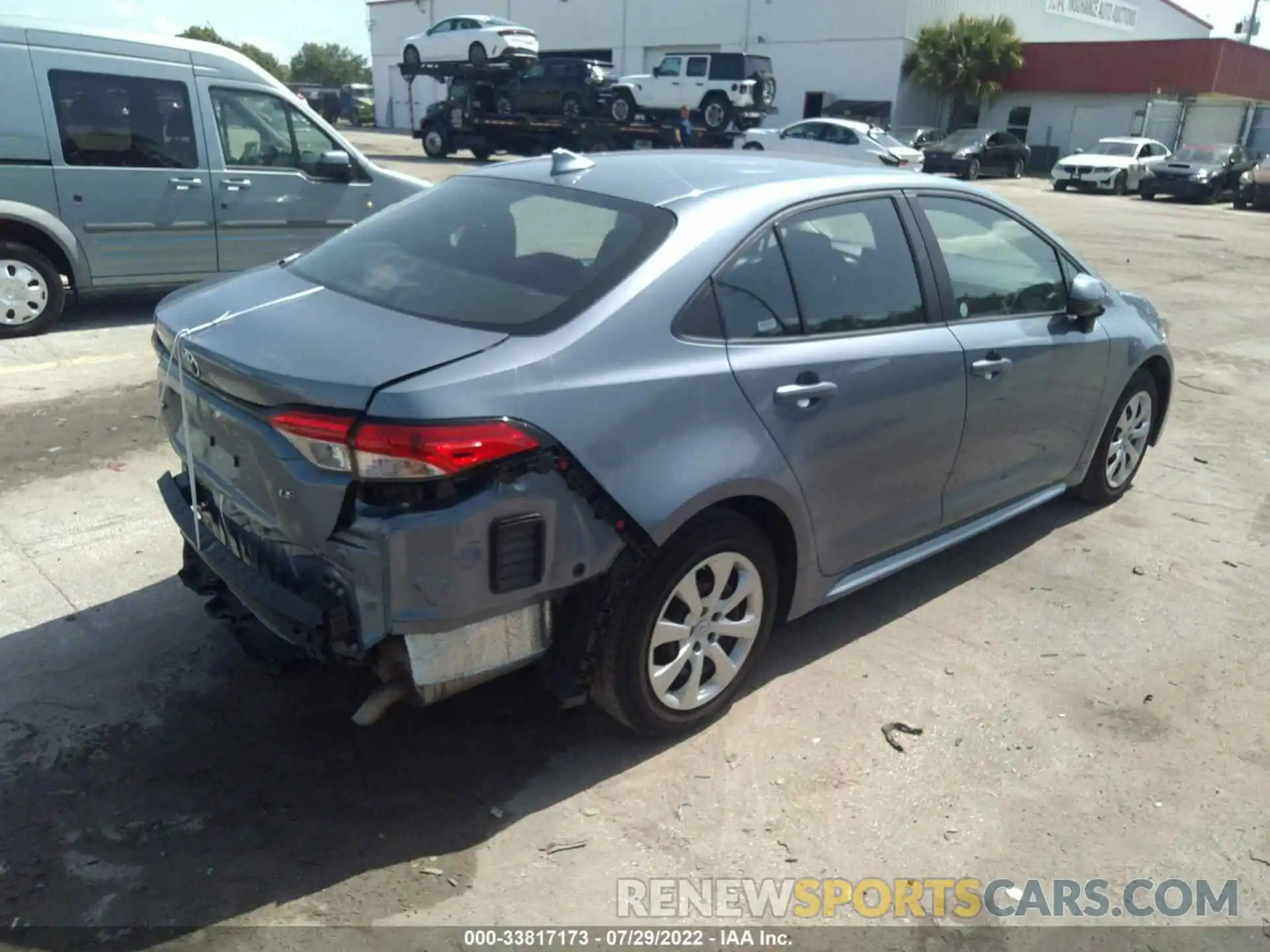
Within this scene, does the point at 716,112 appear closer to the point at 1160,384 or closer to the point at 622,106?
the point at 622,106

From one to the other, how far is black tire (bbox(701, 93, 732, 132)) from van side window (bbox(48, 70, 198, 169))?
22.3 meters

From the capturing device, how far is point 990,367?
381 cm

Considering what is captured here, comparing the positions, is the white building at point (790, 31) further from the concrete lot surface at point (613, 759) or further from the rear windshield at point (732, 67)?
the concrete lot surface at point (613, 759)

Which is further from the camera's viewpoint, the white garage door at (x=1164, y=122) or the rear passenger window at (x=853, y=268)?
the white garage door at (x=1164, y=122)

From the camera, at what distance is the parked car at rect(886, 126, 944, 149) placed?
3158 centimetres

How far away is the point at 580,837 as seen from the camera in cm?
279

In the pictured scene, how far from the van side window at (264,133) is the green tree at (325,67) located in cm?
9977

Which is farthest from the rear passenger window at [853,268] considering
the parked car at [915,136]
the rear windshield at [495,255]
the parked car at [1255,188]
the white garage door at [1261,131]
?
→ the white garage door at [1261,131]

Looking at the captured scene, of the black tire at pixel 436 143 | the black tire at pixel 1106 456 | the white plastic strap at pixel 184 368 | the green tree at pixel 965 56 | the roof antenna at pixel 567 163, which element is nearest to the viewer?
the white plastic strap at pixel 184 368

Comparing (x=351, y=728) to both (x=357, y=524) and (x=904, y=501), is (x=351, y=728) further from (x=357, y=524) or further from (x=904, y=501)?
(x=904, y=501)

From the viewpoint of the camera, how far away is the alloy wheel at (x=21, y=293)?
7.20m

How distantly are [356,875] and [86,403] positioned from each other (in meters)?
4.57

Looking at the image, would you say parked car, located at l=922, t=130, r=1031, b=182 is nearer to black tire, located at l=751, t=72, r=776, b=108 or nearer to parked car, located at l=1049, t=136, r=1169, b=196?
parked car, located at l=1049, t=136, r=1169, b=196

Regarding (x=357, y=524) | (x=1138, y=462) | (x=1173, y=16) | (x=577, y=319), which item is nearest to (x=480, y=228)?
(x=577, y=319)
